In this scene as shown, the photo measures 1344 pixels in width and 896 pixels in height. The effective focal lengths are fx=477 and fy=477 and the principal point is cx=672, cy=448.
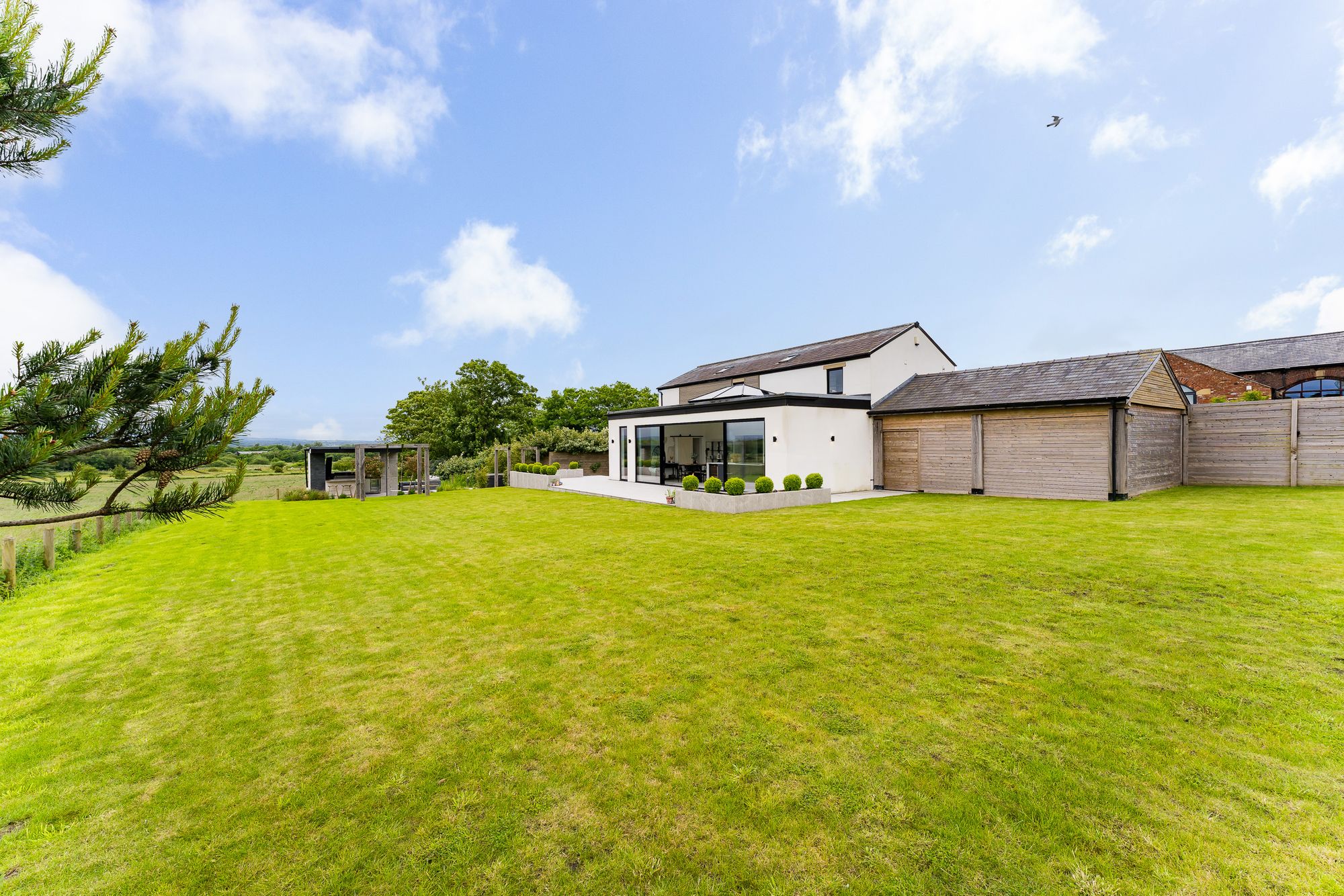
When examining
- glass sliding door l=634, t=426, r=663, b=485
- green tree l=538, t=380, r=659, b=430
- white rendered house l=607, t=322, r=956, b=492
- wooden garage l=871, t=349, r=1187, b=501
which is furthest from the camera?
green tree l=538, t=380, r=659, b=430

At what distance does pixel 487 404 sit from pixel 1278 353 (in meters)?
48.4

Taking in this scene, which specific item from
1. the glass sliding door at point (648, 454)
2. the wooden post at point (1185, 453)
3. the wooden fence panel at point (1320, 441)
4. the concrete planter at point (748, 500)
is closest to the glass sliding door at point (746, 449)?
the concrete planter at point (748, 500)

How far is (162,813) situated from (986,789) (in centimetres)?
438

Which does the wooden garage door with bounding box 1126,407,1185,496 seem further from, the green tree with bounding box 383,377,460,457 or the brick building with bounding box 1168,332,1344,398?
the green tree with bounding box 383,377,460,457

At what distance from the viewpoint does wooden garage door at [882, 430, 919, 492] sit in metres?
17.2

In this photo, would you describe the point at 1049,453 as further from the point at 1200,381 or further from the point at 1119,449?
the point at 1200,381

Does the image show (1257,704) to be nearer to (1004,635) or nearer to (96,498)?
(1004,635)

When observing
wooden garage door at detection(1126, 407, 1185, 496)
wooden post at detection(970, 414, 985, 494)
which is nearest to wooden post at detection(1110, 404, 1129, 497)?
wooden garage door at detection(1126, 407, 1185, 496)

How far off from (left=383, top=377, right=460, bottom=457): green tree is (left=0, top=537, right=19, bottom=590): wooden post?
23010 mm

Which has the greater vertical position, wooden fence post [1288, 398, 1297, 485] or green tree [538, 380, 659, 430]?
green tree [538, 380, 659, 430]

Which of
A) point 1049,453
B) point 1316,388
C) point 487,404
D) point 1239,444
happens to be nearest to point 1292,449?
point 1239,444

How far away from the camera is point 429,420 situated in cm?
3428

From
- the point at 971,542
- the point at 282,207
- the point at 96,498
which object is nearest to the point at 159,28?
the point at 96,498

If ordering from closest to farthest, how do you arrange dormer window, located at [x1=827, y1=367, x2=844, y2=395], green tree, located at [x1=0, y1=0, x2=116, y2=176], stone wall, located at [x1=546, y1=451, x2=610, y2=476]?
1. green tree, located at [x1=0, y1=0, x2=116, y2=176]
2. dormer window, located at [x1=827, y1=367, x2=844, y2=395]
3. stone wall, located at [x1=546, y1=451, x2=610, y2=476]
